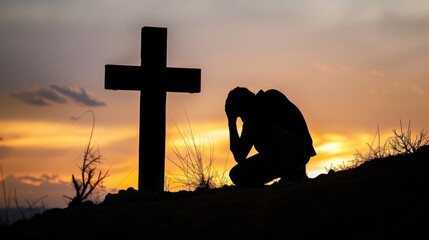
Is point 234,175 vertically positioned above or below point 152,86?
below

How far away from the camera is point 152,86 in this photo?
9.82 m

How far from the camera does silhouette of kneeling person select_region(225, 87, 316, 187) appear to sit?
852 centimetres

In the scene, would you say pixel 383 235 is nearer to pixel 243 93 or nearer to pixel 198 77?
pixel 243 93

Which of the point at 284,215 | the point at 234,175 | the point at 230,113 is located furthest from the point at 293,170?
the point at 284,215

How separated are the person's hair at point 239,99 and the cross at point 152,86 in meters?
1.49

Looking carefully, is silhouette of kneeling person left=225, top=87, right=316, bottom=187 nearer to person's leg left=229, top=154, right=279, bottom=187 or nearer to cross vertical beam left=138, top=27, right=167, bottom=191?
person's leg left=229, top=154, right=279, bottom=187

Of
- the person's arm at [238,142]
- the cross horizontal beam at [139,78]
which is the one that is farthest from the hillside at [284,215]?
the cross horizontal beam at [139,78]

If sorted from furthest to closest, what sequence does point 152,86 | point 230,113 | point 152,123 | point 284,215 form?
1. point 152,86
2. point 152,123
3. point 230,113
4. point 284,215

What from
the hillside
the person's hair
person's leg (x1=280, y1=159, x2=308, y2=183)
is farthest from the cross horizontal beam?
the hillside

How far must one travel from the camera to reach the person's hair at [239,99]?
855cm

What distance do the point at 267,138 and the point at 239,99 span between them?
0.61 metres

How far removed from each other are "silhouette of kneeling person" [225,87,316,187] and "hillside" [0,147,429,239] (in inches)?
73.9

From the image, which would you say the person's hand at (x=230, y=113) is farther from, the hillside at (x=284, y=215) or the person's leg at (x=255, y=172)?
the hillside at (x=284, y=215)

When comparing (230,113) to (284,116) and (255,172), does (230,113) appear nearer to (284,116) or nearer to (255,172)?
(284,116)
